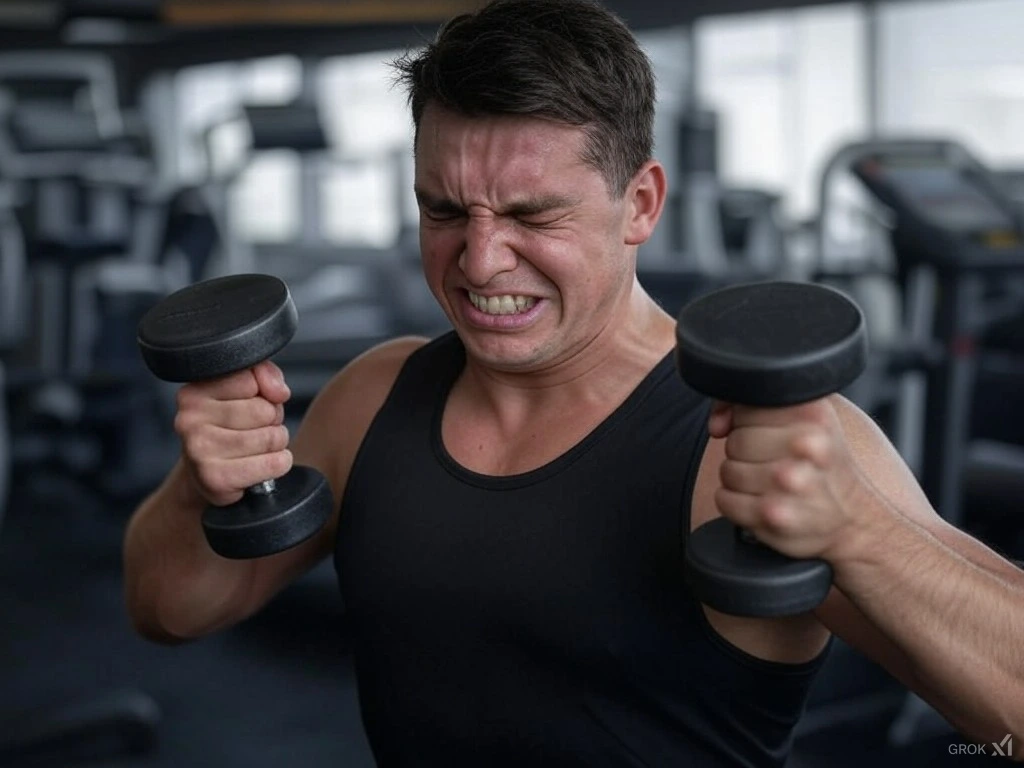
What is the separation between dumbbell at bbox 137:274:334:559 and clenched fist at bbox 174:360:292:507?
0.07 feet

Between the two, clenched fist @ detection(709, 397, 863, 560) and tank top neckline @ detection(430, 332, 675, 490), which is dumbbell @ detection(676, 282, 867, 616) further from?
tank top neckline @ detection(430, 332, 675, 490)

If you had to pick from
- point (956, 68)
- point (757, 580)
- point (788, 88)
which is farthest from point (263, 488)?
point (788, 88)

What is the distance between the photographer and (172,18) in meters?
5.85

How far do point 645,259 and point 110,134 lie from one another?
3.23 meters

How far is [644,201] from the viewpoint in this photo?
1.17m

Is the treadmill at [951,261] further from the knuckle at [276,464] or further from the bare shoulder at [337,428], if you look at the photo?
the knuckle at [276,464]

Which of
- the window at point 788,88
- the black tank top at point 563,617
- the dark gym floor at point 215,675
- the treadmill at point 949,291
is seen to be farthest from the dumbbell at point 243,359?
the window at point 788,88

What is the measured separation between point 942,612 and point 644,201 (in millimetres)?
470

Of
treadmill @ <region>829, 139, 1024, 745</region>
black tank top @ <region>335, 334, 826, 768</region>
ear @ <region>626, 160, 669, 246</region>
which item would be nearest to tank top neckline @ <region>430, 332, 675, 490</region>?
black tank top @ <region>335, 334, 826, 768</region>

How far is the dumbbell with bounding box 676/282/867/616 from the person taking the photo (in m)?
0.78

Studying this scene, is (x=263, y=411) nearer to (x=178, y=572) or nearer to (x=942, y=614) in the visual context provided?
(x=178, y=572)

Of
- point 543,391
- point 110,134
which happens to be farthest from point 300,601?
point 110,134

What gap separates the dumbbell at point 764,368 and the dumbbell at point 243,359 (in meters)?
0.37

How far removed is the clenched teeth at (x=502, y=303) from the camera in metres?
1.10
